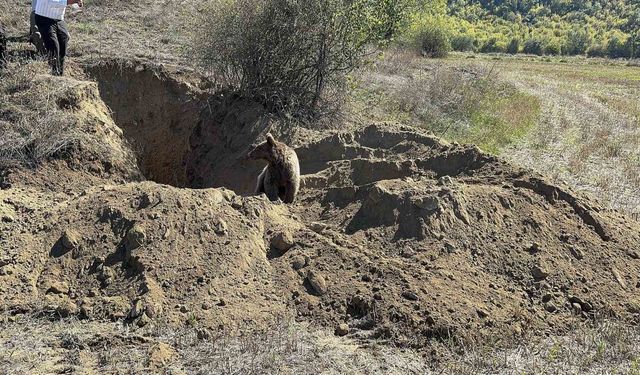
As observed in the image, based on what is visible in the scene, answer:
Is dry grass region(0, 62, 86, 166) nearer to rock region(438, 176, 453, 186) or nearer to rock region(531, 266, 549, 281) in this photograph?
rock region(438, 176, 453, 186)

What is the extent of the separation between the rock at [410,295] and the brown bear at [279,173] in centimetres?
290

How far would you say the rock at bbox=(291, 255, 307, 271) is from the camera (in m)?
6.62

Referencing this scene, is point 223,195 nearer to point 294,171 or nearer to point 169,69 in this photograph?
point 294,171

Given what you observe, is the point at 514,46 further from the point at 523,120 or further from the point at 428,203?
the point at 428,203

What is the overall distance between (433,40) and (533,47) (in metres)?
33.7

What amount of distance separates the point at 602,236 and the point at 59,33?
9.03 meters

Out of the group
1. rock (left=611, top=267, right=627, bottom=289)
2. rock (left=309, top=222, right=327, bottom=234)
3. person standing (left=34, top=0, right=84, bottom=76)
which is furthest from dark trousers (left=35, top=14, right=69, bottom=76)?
rock (left=611, top=267, right=627, bottom=289)

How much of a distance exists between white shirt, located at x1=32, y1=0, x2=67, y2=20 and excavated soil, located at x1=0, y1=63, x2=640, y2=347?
10.2 ft

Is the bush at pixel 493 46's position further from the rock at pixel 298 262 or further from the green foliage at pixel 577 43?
the rock at pixel 298 262

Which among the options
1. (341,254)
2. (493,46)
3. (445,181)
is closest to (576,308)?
(445,181)

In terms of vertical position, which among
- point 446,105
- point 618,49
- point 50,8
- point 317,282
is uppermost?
point 618,49

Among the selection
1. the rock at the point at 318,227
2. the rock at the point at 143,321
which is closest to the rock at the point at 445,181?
the rock at the point at 318,227

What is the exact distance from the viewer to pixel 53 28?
10422 millimetres

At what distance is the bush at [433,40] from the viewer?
42500 millimetres
